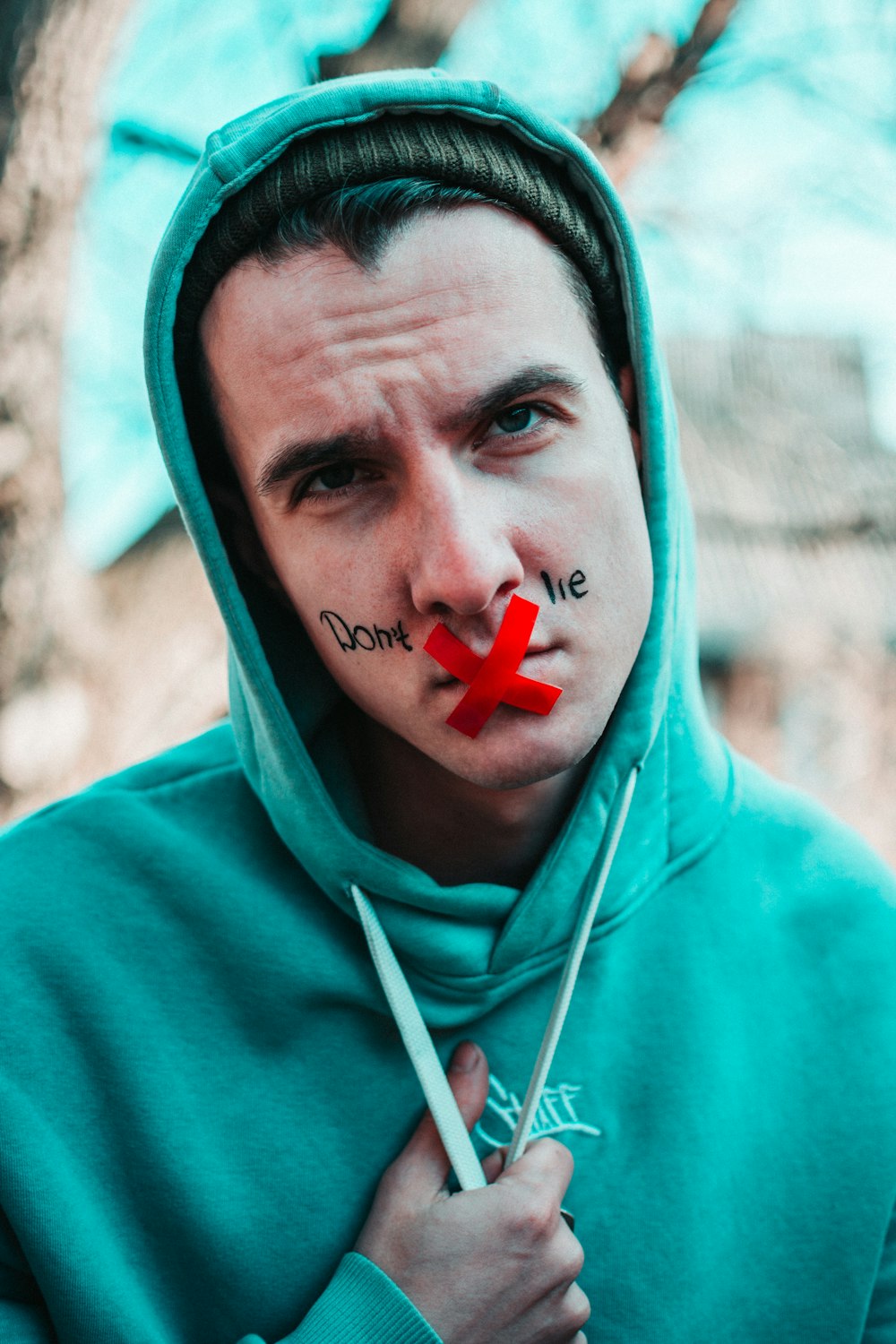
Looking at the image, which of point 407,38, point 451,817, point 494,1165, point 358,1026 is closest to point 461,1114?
point 494,1165

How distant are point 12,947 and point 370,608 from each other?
2.65 feet

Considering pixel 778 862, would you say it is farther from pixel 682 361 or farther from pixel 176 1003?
pixel 682 361

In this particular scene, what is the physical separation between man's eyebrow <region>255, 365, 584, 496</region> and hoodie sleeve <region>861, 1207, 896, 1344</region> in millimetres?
1530

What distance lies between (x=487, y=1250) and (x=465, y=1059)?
324mm

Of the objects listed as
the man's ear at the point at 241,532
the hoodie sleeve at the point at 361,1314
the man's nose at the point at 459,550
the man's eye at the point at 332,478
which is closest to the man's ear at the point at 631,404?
the man's nose at the point at 459,550

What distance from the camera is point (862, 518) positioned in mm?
15539

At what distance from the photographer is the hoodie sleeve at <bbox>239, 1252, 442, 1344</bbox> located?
142 centimetres

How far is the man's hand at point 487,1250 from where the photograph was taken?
145 centimetres

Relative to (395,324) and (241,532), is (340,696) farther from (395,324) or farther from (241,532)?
(395,324)

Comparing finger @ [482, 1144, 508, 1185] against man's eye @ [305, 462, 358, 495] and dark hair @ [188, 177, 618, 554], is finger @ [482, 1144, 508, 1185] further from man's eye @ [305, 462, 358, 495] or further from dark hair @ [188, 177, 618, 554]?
dark hair @ [188, 177, 618, 554]

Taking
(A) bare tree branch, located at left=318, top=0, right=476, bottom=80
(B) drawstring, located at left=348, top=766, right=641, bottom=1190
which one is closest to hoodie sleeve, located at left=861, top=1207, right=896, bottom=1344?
(B) drawstring, located at left=348, top=766, right=641, bottom=1190

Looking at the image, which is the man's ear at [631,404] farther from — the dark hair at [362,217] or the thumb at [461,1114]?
the thumb at [461,1114]

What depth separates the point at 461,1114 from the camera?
1.68 meters

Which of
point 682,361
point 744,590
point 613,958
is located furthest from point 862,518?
point 613,958
